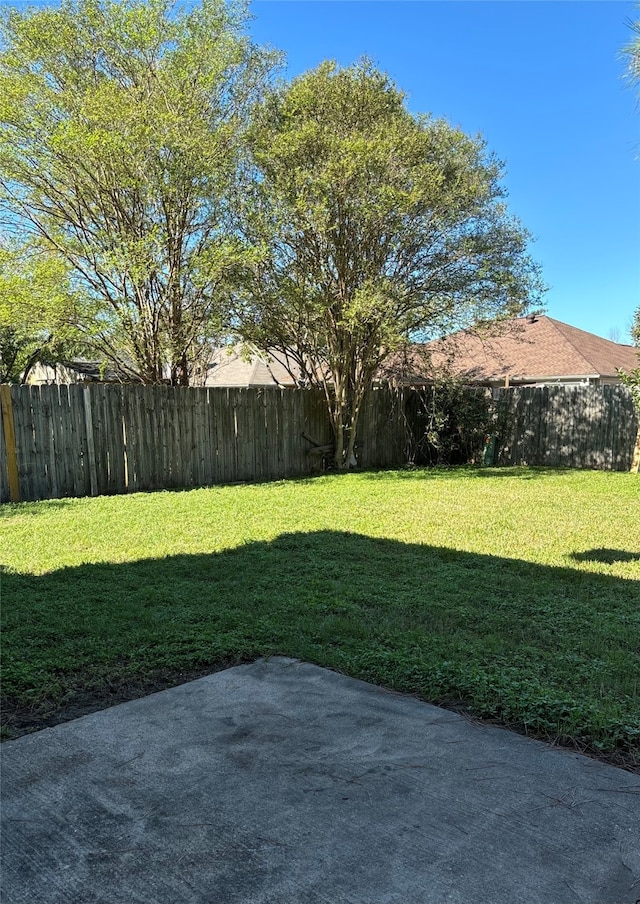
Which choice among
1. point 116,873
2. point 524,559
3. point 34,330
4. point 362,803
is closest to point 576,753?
point 362,803

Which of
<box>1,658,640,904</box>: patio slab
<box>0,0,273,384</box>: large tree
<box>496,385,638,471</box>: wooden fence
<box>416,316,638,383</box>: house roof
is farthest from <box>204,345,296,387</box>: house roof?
<box>1,658,640,904</box>: patio slab

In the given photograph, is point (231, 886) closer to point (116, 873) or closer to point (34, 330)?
point (116, 873)

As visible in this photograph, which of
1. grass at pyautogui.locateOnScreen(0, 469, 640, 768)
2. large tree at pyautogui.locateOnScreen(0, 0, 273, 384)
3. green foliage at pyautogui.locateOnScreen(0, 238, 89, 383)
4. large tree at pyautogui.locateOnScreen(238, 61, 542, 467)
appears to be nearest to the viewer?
grass at pyautogui.locateOnScreen(0, 469, 640, 768)

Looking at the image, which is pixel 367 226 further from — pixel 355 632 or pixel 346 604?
pixel 355 632

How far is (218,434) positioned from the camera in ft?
35.3

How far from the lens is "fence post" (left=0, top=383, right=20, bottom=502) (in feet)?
27.5

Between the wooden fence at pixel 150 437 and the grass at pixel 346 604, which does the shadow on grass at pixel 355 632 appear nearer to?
the grass at pixel 346 604

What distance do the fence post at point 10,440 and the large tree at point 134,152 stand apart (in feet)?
6.58

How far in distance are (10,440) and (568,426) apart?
35.4 ft

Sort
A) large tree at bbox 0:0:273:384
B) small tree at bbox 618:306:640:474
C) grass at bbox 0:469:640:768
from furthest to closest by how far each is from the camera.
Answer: small tree at bbox 618:306:640:474 → large tree at bbox 0:0:273:384 → grass at bbox 0:469:640:768

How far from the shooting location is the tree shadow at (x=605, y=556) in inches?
218

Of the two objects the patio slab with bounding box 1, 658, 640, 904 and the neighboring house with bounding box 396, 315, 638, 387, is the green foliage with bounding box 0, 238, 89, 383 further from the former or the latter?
the neighboring house with bounding box 396, 315, 638, 387

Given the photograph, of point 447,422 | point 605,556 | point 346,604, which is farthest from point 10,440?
point 447,422

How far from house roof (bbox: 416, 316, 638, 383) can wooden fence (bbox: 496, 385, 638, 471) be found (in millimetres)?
3366
